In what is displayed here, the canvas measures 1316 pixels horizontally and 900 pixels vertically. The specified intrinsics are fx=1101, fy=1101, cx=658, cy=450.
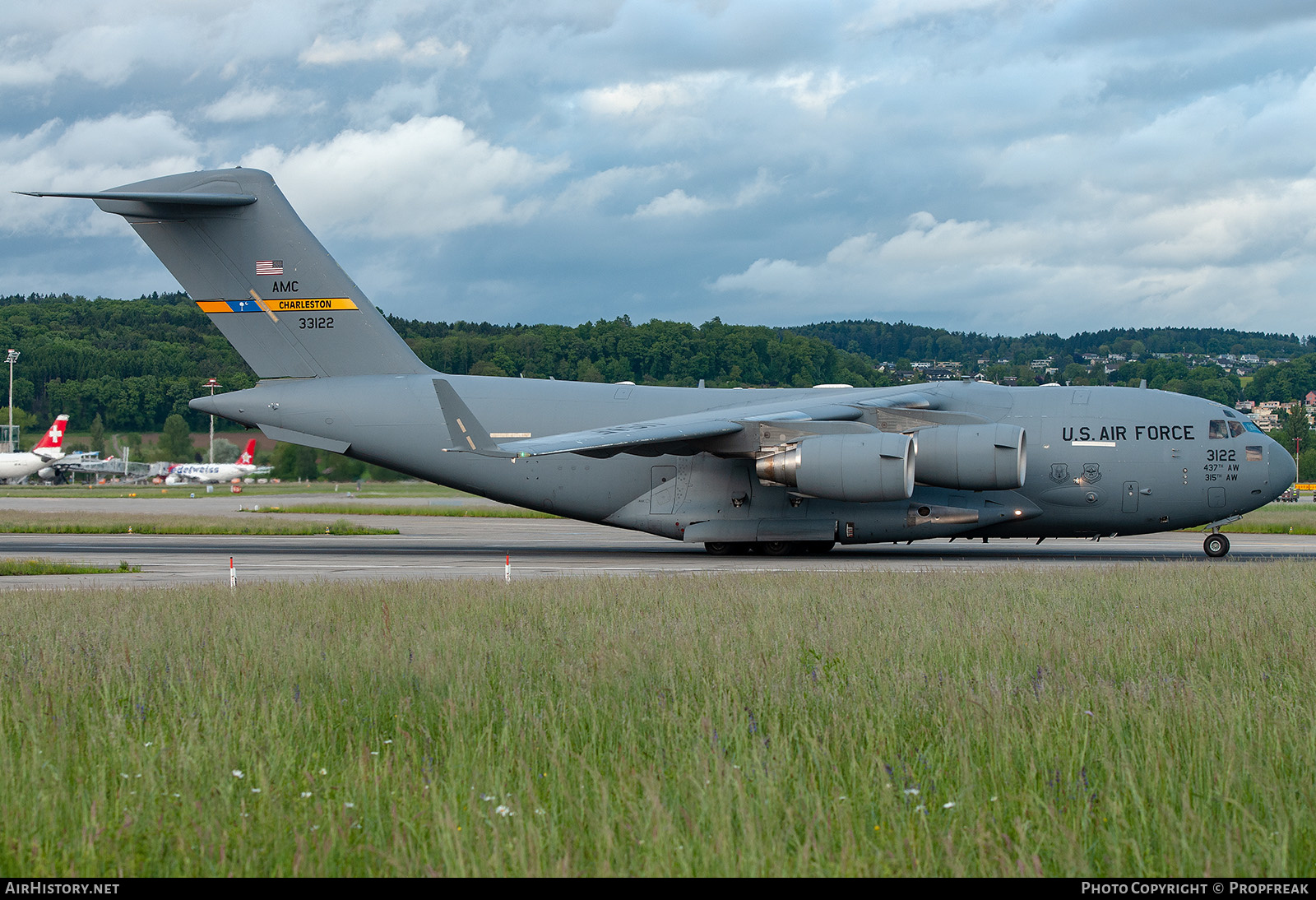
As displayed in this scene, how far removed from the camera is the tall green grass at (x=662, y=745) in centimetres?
402

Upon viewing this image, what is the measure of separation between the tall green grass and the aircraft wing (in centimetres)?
840

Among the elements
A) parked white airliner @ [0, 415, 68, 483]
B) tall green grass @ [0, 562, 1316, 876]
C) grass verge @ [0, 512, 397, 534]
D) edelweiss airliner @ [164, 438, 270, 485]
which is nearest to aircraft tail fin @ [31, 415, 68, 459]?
parked white airliner @ [0, 415, 68, 483]

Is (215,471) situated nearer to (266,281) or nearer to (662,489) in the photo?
(266,281)

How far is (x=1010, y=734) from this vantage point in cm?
539

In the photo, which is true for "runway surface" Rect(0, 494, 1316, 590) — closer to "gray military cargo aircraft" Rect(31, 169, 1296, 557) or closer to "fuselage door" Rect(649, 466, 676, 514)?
"gray military cargo aircraft" Rect(31, 169, 1296, 557)

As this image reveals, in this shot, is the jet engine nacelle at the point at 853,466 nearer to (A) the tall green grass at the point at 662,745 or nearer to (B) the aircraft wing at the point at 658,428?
(B) the aircraft wing at the point at 658,428

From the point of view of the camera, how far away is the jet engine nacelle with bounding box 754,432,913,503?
61.9ft

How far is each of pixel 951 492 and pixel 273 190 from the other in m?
14.8

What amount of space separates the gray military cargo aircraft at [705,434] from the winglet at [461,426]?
41mm

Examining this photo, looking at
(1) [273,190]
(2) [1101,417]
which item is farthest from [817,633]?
(1) [273,190]

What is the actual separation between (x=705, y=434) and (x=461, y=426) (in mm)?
4182

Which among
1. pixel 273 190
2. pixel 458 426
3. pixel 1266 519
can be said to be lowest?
pixel 1266 519

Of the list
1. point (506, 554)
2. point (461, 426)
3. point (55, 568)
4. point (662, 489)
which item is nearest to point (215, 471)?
point (506, 554)

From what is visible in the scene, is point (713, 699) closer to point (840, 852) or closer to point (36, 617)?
point (840, 852)
